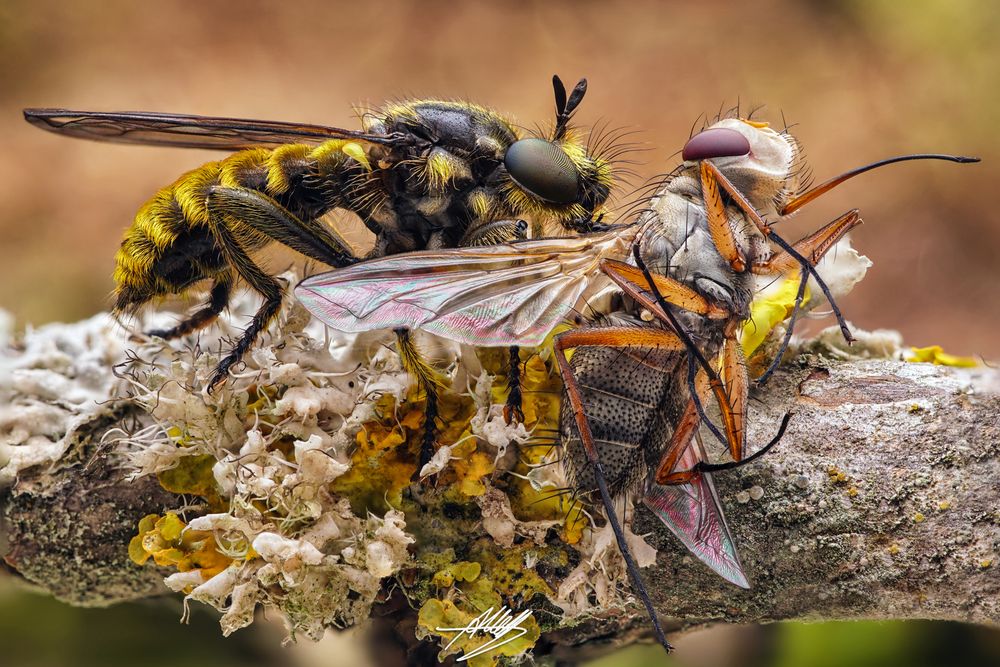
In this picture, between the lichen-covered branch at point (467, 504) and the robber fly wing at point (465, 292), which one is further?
the lichen-covered branch at point (467, 504)

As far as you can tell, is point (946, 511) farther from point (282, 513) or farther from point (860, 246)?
point (860, 246)

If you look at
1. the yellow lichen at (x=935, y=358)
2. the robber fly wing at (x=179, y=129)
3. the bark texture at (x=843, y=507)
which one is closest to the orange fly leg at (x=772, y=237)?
the bark texture at (x=843, y=507)

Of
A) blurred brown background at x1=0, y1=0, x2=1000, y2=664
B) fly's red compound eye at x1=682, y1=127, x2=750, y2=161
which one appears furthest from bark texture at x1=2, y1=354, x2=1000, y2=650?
blurred brown background at x1=0, y1=0, x2=1000, y2=664

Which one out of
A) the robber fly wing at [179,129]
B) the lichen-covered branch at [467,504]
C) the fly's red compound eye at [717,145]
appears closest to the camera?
the lichen-covered branch at [467,504]

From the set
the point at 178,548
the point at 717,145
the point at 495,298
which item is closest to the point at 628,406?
the point at 495,298

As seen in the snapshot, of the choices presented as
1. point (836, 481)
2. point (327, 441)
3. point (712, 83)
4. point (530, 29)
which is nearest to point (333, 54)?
point (530, 29)

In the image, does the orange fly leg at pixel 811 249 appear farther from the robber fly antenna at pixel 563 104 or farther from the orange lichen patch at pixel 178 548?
the orange lichen patch at pixel 178 548
